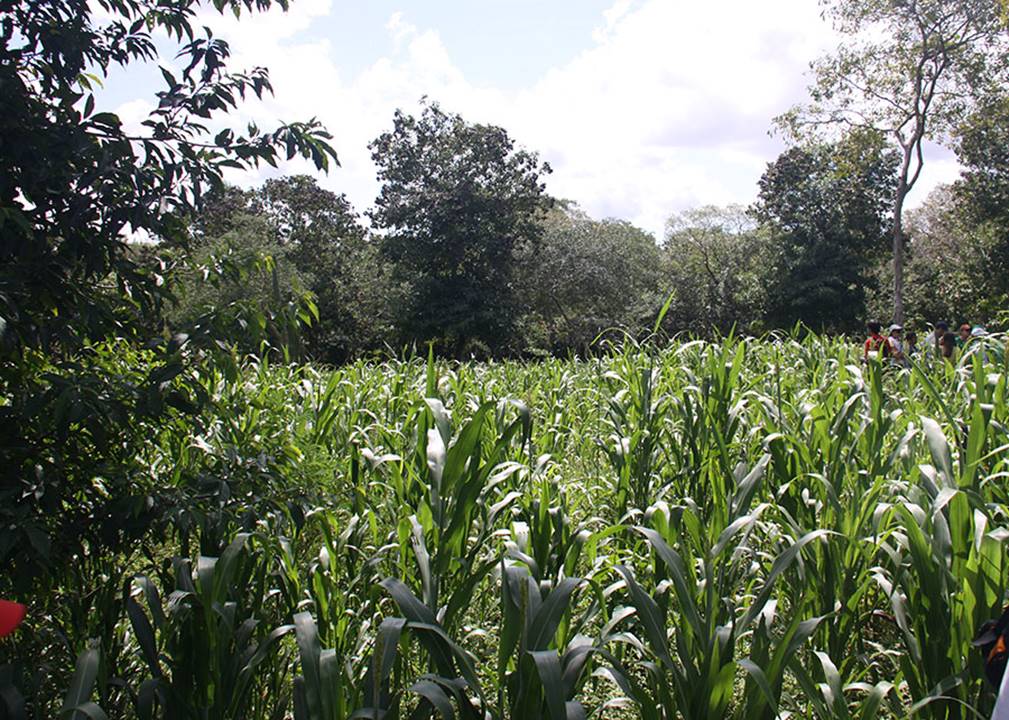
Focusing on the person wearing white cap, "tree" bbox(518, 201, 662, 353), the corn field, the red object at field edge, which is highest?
"tree" bbox(518, 201, 662, 353)

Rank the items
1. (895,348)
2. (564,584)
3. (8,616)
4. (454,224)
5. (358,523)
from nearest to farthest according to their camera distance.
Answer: (8,616) → (564,584) → (358,523) → (895,348) → (454,224)

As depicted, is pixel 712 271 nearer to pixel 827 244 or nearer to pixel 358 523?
pixel 827 244

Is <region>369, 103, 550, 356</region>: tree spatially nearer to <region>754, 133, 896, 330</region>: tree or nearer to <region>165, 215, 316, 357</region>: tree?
<region>754, 133, 896, 330</region>: tree

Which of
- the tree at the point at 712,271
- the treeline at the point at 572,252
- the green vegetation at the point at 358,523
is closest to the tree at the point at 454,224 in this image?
the treeline at the point at 572,252

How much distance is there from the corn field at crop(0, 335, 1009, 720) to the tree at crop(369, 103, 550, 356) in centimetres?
2132

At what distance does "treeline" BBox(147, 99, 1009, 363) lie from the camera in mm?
25016

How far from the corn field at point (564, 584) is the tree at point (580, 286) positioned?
24.5 meters

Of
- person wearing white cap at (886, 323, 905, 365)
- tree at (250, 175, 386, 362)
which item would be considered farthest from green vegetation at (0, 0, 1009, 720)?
tree at (250, 175, 386, 362)

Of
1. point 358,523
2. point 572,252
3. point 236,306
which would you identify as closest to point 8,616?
point 236,306

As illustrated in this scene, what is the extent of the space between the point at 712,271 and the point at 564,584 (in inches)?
1222

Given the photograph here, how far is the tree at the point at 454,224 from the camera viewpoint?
25391 mm

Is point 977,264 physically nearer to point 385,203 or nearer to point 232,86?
point 385,203

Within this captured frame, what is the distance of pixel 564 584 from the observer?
1.86 metres

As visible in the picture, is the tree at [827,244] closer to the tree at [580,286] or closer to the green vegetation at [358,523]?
the tree at [580,286]
